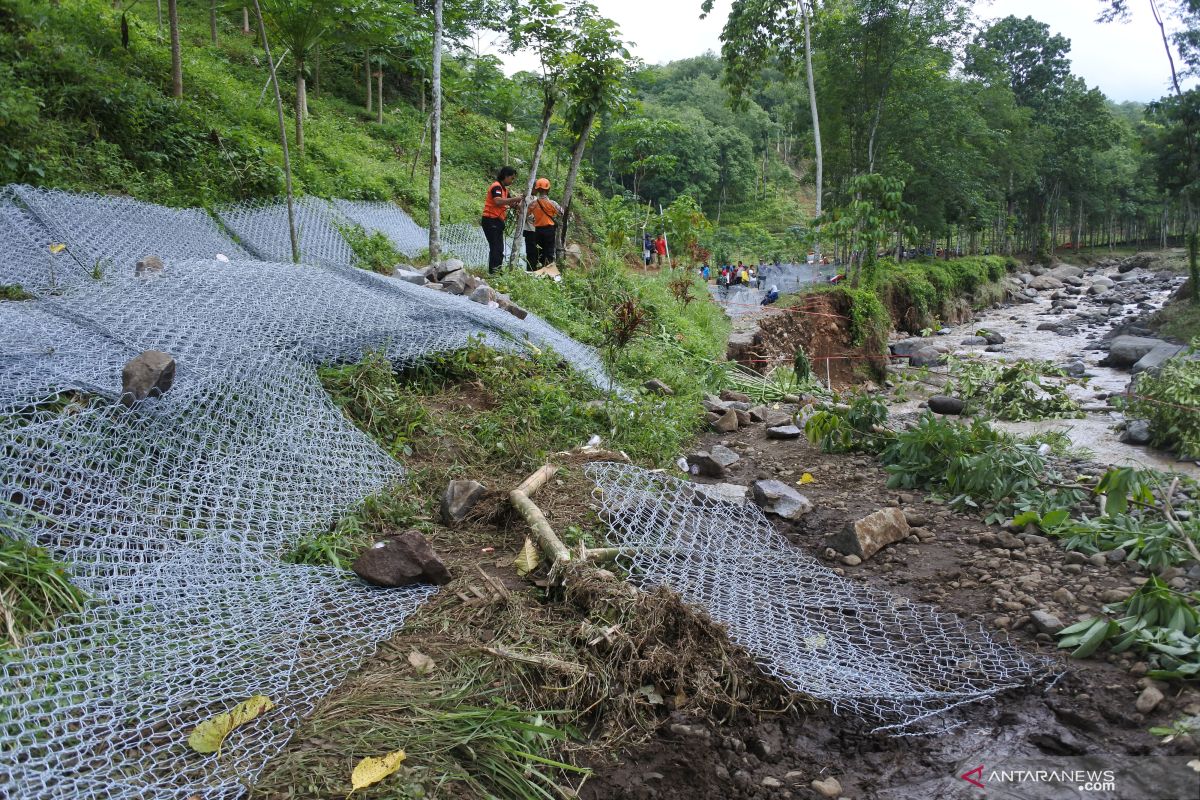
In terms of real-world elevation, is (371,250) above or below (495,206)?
below

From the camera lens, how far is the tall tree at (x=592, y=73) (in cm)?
827

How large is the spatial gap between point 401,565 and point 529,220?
7933 mm

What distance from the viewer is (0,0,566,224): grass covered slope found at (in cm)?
659

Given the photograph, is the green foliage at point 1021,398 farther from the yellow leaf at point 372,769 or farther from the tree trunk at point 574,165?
the yellow leaf at point 372,769

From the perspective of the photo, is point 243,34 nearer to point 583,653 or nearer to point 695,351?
point 695,351

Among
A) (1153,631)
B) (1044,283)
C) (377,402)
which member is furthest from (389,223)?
(1044,283)

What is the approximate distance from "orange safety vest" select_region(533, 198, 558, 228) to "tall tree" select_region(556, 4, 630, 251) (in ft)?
3.61

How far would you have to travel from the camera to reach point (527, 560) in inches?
115

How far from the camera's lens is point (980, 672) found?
247 cm

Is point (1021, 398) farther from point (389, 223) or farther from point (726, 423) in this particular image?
point (389, 223)

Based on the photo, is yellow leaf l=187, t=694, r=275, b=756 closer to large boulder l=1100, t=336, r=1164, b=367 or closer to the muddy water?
the muddy water

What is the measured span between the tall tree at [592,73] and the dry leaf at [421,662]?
7286 millimetres

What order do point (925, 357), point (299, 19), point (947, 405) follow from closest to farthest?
point (947, 405)
point (299, 19)
point (925, 357)

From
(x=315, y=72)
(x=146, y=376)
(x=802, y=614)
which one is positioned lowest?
(x=802, y=614)
